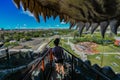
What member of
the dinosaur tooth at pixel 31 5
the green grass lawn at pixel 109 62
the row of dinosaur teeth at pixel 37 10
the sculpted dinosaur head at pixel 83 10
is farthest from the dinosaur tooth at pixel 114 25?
the green grass lawn at pixel 109 62

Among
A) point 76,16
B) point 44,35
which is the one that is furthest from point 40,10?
point 44,35

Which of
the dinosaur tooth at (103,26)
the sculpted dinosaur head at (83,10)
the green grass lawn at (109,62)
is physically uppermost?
the sculpted dinosaur head at (83,10)

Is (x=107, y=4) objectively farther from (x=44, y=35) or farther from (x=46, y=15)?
(x=44, y=35)

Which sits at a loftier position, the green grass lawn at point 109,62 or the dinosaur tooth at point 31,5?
the dinosaur tooth at point 31,5

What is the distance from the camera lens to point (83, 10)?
5.10 feet

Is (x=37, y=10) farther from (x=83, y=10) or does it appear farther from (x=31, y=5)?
(x=83, y=10)

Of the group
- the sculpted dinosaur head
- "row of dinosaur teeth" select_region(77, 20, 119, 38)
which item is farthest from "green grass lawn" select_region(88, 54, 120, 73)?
the sculpted dinosaur head

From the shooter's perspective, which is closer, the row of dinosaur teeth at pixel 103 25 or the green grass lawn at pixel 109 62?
the row of dinosaur teeth at pixel 103 25

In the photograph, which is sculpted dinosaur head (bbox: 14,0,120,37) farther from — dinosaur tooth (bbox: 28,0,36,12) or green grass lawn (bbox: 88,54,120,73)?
green grass lawn (bbox: 88,54,120,73)

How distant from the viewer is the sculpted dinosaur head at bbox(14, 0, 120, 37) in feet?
4.86

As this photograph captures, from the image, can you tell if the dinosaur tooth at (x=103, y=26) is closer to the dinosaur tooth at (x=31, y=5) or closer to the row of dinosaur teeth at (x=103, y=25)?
the row of dinosaur teeth at (x=103, y=25)

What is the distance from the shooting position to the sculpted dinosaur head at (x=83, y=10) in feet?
4.86

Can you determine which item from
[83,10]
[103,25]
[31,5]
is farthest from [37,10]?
[103,25]

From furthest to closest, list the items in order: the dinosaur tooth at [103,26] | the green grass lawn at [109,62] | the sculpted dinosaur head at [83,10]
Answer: the green grass lawn at [109,62] → the dinosaur tooth at [103,26] → the sculpted dinosaur head at [83,10]
